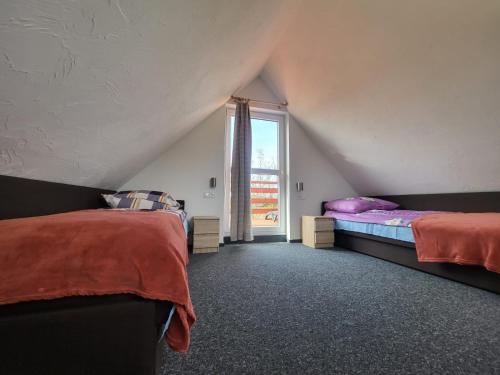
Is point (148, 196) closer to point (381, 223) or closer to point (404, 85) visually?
point (381, 223)

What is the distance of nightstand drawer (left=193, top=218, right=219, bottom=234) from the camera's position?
266 centimetres

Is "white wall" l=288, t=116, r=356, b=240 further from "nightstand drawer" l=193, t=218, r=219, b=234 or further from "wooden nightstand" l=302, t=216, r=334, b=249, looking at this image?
"nightstand drawer" l=193, t=218, r=219, b=234

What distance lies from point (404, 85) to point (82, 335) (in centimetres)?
288

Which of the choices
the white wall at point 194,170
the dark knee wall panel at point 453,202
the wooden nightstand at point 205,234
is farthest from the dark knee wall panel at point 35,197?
the dark knee wall panel at point 453,202

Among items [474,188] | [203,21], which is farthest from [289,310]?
[474,188]

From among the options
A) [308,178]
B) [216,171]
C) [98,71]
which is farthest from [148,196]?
[308,178]

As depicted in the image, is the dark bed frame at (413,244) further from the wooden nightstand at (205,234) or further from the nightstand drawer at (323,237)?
the wooden nightstand at (205,234)

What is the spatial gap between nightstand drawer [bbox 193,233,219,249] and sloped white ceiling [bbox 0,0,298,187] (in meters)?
1.30

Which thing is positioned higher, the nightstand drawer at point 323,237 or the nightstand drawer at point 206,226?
the nightstand drawer at point 206,226

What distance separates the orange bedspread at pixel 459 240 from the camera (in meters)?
1.44

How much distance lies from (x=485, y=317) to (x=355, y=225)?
1.68 meters

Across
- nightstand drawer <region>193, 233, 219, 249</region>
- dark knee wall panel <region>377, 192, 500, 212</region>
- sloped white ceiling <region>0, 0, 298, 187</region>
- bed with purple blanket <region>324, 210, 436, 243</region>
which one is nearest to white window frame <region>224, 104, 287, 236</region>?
nightstand drawer <region>193, 233, 219, 249</region>

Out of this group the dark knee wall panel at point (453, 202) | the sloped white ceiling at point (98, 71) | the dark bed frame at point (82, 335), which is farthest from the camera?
the dark knee wall panel at point (453, 202)

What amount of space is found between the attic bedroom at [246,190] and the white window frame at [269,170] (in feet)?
0.12
